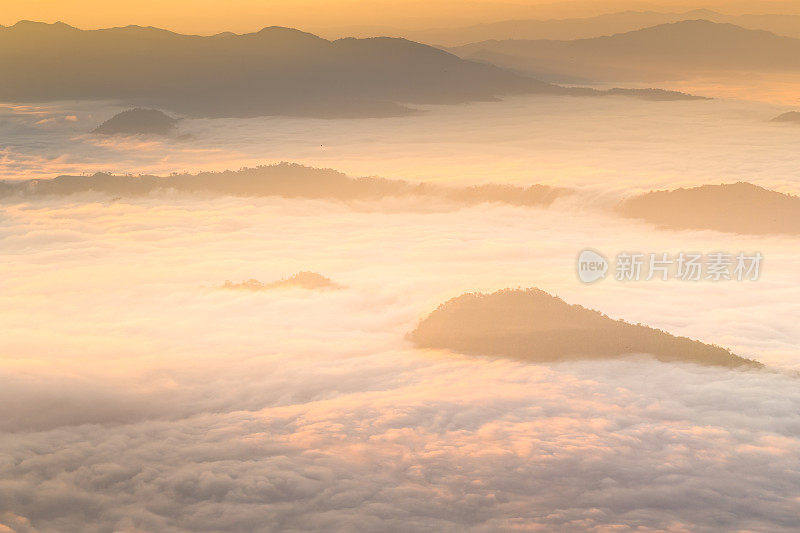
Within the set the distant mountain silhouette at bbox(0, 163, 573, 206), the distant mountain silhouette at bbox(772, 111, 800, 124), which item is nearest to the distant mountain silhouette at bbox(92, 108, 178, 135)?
the distant mountain silhouette at bbox(0, 163, 573, 206)

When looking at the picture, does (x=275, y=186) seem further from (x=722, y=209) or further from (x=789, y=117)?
(x=789, y=117)

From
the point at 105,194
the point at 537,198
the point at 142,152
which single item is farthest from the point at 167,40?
the point at 537,198

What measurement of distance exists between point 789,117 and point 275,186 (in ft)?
196

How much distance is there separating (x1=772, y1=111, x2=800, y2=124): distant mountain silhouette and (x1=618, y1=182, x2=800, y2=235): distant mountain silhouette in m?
50.0

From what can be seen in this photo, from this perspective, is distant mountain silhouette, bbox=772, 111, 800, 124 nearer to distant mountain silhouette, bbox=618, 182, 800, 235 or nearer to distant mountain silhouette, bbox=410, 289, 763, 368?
distant mountain silhouette, bbox=618, 182, 800, 235

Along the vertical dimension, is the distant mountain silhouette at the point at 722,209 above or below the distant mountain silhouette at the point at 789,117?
below

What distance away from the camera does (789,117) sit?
9500 cm

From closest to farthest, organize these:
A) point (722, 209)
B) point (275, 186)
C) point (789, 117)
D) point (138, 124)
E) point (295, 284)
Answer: point (295, 284), point (722, 209), point (275, 186), point (789, 117), point (138, 124)

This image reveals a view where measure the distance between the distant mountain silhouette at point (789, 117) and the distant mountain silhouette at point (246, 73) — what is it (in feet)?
162

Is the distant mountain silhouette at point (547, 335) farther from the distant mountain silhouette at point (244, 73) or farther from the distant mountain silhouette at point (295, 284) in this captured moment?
the distant mountain silhouette at point (244, 73)

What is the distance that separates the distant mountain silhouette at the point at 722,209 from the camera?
45.4m

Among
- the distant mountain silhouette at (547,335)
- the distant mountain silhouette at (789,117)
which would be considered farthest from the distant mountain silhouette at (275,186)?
the distant mountain silhouette at (789,117)

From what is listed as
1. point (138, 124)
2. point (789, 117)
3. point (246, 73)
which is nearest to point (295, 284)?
point (789, 117)

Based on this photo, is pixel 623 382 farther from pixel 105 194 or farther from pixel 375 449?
pixel 105 194
